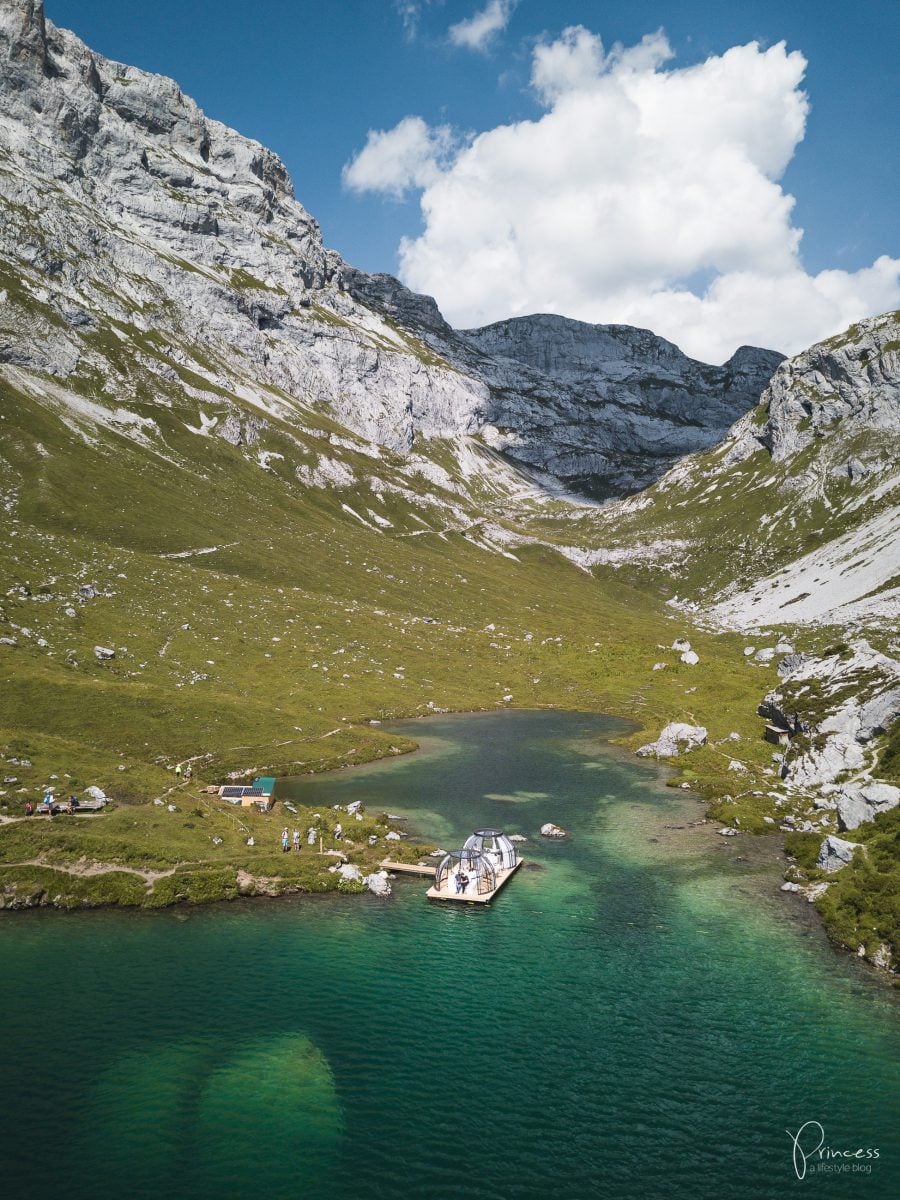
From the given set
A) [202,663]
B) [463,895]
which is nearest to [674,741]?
[463,895]

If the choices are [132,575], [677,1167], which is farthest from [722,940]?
[132,575]

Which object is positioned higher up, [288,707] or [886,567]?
[886,567]

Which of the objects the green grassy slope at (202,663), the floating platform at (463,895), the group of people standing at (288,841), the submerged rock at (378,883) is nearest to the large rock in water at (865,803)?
the green grassy slope at (202,663)

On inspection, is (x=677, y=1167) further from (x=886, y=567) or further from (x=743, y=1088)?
(x=886, y=567)

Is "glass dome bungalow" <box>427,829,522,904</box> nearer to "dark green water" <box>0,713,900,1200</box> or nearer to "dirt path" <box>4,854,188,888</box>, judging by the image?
"dark green water" <box>0,713,900,1200</box>

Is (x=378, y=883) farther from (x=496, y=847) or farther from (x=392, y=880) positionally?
(x=496, y=847)

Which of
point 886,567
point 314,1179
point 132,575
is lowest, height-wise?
point 314,1179
